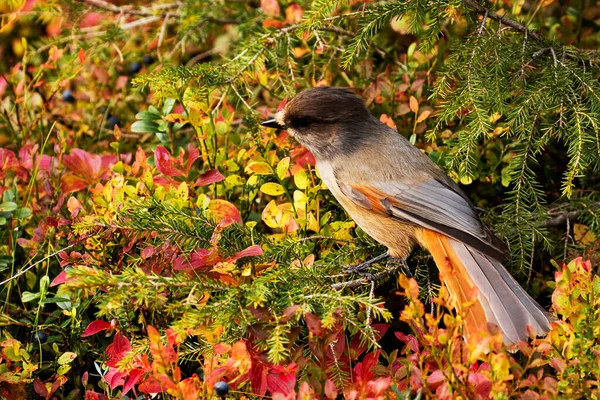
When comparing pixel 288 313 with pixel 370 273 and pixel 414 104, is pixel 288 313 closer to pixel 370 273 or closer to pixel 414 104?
pixel 370 273

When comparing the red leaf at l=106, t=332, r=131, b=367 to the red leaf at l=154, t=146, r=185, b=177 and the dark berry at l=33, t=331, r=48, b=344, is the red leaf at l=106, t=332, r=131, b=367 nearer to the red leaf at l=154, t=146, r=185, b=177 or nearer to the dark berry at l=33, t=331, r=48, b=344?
the dark berry at l=33, t=331, r=48, b=344

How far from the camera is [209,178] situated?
10.1 feet

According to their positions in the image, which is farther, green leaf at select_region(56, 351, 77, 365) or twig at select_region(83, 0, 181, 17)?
twig at select_region(83, 0, 181, 17)

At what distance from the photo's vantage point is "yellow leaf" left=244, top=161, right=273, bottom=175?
10.2 feet

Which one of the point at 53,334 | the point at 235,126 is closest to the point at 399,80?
the point at 235,126

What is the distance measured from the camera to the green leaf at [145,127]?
3471 millimetres

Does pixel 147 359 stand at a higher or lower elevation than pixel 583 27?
lower

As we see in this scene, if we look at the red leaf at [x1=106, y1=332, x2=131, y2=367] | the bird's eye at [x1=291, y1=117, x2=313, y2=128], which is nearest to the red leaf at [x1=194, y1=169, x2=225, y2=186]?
the bird's eye at [x1=291, y1=117, x2=313, y2=128]

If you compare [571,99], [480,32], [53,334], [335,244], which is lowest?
[53,334]

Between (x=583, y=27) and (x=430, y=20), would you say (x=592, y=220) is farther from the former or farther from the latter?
(x=583, y=27)

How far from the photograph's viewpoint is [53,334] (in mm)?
3094

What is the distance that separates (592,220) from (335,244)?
3.90 ft

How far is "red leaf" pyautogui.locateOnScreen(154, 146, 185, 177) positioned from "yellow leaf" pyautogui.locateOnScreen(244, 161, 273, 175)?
0.99 feet

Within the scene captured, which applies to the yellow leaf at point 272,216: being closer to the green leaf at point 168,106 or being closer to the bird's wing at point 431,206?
→ the bird's wing at point 431,206
